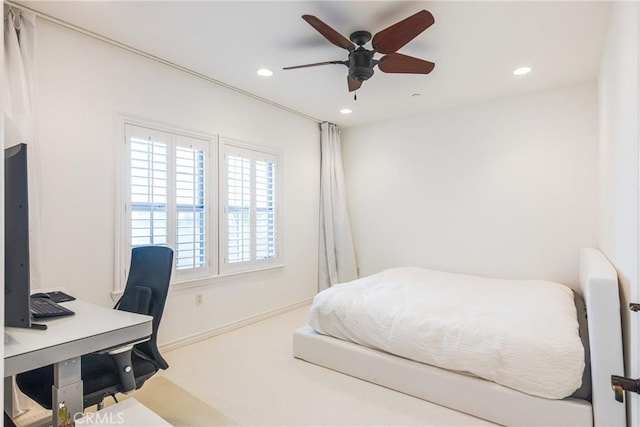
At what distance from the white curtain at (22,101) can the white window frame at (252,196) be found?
1573 mm

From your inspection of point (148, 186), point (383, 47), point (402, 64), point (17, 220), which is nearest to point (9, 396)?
point (17, 220)

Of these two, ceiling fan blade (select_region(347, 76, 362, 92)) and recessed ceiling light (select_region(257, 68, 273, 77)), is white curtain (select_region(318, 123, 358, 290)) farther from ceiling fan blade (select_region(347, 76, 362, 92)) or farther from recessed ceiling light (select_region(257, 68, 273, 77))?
ceiling fan blade (select_region(347, 76, 362, 92))

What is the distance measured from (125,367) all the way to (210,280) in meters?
1.92

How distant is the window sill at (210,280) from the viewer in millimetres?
3237

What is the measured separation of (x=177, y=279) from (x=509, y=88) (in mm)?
3919

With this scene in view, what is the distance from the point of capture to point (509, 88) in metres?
3.75

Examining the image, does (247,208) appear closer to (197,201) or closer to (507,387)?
(197,201)

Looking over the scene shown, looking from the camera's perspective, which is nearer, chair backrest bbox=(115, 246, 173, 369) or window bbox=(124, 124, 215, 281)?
chair backrest bbox=(115, 246, 173, 369)

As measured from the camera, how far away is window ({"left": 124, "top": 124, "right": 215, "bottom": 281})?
117 inches

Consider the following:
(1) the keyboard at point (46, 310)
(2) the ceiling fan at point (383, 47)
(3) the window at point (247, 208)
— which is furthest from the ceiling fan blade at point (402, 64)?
(1) the keyboard at point (46, 310)

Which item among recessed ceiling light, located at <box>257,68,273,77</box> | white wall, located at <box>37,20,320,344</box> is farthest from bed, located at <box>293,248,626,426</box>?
recessed ceiling light, located at <box>257,68,273,77</box>

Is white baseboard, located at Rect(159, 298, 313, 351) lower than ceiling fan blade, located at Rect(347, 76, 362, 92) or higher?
lower

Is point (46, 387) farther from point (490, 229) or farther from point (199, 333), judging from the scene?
point (490, 229)

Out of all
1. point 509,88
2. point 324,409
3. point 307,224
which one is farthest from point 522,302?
point 307,224
